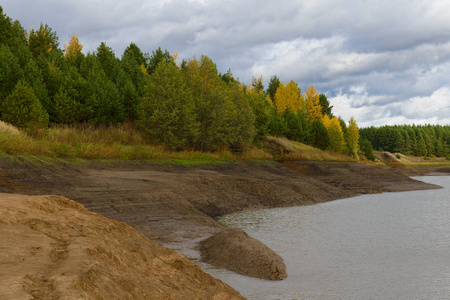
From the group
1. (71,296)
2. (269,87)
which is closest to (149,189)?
(71,296)

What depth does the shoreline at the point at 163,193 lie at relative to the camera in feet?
46.5

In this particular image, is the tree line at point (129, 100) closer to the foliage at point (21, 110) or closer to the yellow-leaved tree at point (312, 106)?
the foliage at point (21, 110)

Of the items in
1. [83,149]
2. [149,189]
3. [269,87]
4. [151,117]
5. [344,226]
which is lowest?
[344,226]

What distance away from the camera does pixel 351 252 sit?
12797 mm

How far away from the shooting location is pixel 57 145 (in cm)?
2136

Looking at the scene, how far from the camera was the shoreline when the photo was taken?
1417 centimetres

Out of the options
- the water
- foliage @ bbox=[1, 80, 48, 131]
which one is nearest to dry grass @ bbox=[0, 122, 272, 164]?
foliage @ bbox=[1, 80, 48, 131]

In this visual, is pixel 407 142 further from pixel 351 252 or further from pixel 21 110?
pixel 351 252

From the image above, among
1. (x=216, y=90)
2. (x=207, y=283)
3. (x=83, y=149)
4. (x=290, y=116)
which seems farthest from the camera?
(x=290, y=116)

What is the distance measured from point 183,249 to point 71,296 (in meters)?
7.57

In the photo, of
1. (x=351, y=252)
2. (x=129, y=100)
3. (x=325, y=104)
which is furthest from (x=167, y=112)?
(x=325, y=104)

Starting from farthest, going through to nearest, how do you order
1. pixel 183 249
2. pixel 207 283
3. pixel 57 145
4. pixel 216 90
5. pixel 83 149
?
pixel 216 90 < pixel 83 149 < pixel 57 145 < pixel 183 249 < pixel 207 283

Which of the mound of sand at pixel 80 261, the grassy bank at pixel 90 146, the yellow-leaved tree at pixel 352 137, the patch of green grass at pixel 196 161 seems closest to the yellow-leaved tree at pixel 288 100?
the yellow-leaved tree at pixel 352 137

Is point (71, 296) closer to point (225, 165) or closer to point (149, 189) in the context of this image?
point (149, 189)
